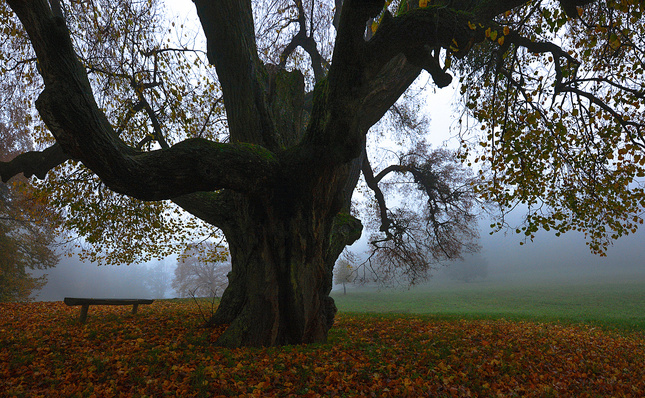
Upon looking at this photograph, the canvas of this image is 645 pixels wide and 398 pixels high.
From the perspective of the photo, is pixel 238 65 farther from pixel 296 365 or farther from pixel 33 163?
pixel 296 365

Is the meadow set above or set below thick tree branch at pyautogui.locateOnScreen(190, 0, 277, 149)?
below

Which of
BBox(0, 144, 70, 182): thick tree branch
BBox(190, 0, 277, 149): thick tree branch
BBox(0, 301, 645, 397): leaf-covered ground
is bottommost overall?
BBox(0, 301, 645, 397): leaf-covered ground

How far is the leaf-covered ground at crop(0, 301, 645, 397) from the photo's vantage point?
12.1ft

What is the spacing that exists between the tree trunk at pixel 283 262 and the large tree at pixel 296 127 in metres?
0.02

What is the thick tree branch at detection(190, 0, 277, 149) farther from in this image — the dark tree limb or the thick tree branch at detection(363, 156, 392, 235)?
the thick tree branch at detection(363, 156, 392, 235)

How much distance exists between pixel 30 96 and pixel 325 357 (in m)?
10.5

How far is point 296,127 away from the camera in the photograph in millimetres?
7309

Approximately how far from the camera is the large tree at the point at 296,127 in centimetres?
368

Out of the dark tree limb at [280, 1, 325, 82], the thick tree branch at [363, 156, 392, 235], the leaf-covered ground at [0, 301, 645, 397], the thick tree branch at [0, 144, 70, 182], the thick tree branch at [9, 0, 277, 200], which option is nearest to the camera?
the thick tree branch at [9, 0, 277, 200]

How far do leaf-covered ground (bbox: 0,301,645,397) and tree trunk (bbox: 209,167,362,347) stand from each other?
0.46 metres

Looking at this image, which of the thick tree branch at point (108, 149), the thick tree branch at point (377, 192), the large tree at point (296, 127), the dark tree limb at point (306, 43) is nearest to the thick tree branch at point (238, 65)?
the large tree at point (296, 127)

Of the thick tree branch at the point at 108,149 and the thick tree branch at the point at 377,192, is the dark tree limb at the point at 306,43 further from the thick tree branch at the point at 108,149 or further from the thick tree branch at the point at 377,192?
the thick tree branch at the point at 108,149

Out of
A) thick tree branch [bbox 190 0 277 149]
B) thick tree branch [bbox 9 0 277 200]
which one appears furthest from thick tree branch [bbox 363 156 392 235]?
thick tree branch [bbox 9 0 277 200]

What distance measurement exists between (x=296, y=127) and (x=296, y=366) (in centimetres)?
493
